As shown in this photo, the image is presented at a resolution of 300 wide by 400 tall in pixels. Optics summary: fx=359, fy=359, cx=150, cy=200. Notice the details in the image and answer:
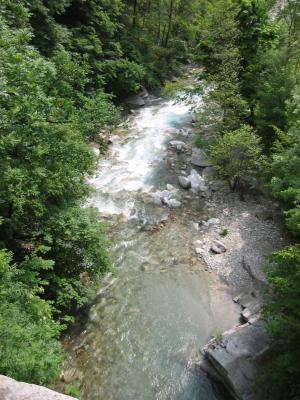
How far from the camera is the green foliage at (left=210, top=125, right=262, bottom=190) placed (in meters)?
17.2

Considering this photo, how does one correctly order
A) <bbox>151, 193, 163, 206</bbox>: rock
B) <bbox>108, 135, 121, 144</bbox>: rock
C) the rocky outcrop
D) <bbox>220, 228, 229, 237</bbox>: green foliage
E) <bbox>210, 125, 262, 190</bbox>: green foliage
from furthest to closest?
<bbox>108, 135, 121, 144</bbox>: rock < <bbox>151, 193, 163, 206</bbox>: rock < <bbox>210, 125, 262, 190</bbox>: green foliage < <bbox>220, 228, 229, 237</bbox>: green foliage < the rocky outcrop

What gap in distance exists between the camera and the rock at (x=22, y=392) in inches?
253

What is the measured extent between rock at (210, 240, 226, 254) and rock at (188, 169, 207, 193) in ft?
14.1

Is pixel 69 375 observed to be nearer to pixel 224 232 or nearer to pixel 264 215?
pixel 224 232

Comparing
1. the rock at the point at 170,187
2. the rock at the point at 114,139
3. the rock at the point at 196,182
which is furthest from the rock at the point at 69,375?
the rock at the point at 114,139

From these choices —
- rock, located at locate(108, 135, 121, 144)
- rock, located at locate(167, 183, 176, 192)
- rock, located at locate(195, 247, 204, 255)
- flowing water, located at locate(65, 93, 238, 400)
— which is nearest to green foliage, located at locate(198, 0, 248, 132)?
rock, located at locate(167, 183, 176, 192)

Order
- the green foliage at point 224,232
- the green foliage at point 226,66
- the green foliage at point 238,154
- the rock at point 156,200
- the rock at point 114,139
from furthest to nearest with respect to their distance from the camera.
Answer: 1. the rock at point 114,139
2. the green foliage at point 226,66
3. the rock at point 156,200
4. the green foliage at point 238,154
5. the green foliage at point 224,232

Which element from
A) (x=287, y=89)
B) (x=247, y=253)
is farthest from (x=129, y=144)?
(x=247, y=253)

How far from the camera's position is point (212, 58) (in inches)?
853

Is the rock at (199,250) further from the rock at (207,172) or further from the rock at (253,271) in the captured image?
the rock at (207,172)

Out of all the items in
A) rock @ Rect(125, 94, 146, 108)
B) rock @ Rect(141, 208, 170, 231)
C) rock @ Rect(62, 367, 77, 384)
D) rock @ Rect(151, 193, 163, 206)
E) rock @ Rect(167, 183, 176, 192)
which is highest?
rock @ Rect(125, 94, 146, 108)

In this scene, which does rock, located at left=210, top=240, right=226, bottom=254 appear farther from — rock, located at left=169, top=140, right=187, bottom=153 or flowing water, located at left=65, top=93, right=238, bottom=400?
rock, located at left=169, top=140, right=187, bottom=153

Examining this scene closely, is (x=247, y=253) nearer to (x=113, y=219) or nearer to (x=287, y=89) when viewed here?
(x=113, y=219)

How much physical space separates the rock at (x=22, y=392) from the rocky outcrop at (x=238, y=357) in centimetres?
544
